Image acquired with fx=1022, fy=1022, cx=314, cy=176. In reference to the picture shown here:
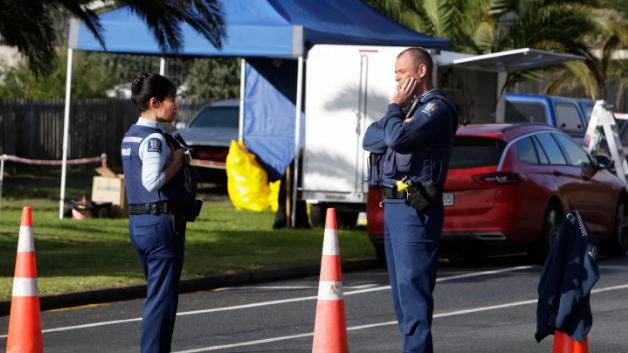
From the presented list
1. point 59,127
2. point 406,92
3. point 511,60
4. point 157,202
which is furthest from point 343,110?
point 59,127

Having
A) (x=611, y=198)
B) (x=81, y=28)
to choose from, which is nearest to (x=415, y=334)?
(x=611, y=198)

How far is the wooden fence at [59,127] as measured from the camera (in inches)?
1097

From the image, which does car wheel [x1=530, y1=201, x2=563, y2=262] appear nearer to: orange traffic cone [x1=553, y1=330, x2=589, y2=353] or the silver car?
orange traffic cone [x1=553, y1=330, x2=589, y2=353]

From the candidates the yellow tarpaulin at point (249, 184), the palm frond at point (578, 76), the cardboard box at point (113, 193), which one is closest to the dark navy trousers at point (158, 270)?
the cardboard box at point (113, 193)

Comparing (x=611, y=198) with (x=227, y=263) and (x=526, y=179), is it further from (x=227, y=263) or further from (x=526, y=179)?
(x=227, y=263)

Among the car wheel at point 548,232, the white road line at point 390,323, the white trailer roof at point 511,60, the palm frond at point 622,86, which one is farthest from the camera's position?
the palm frond at point 622,86

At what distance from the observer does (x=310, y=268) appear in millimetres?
11289

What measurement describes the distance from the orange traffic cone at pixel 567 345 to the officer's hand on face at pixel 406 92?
1464mm

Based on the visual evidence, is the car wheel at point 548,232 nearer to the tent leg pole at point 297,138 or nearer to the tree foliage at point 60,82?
the tent leg pole at point 297,138

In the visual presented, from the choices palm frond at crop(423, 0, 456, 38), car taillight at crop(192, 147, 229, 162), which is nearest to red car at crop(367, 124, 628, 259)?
car taillight at crop(192, 147, 229, 162)

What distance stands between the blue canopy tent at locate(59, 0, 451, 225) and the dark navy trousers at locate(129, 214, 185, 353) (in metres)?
8.80

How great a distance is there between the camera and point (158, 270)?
5441 mm

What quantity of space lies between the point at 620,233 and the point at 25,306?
8.99m

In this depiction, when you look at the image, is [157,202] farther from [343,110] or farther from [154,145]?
[343,110]
